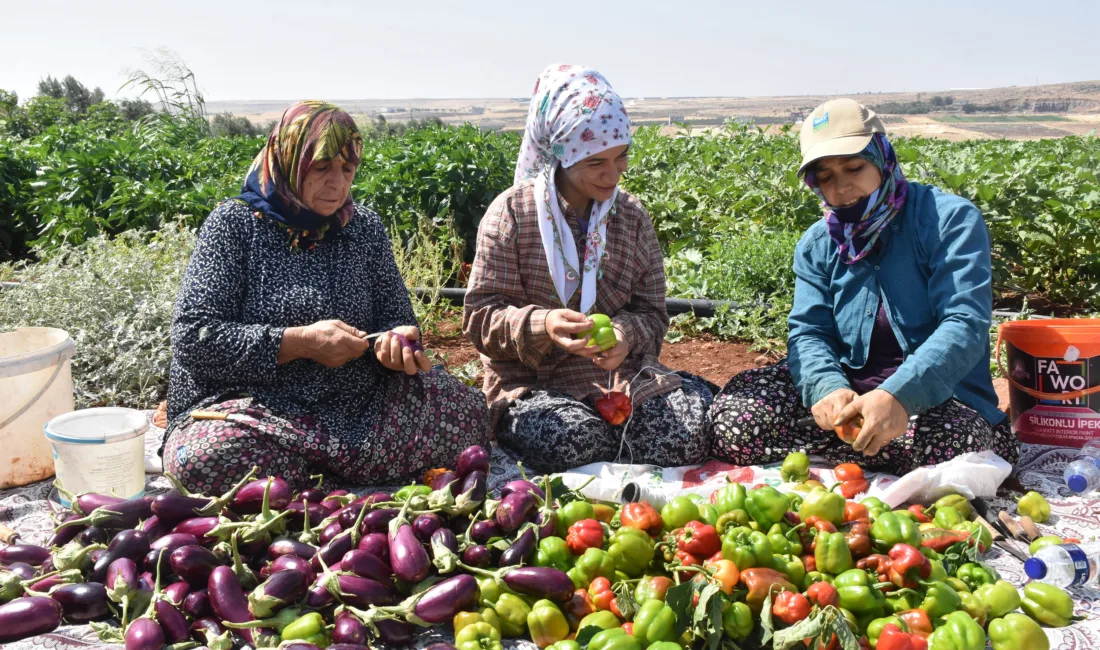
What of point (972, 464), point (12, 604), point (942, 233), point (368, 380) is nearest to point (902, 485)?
point (972, 464)

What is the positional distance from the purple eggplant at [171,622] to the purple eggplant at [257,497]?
46 centimetres

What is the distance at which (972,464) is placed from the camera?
3.03 meters

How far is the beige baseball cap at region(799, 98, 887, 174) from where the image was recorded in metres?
3.07

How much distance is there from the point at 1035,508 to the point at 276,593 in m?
2.34

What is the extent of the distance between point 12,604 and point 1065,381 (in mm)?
3442

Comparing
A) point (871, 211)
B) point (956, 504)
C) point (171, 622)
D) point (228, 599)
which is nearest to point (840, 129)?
point (871, 211)

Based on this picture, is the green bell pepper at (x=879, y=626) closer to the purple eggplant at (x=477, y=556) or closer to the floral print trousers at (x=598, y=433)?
the purple eggplant at (x=477, y=556)

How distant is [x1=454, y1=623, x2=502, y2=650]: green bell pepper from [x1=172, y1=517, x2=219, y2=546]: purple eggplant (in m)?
0.75

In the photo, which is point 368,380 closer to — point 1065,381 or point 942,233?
point 942,233

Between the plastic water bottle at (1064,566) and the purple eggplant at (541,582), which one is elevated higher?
the purple eggplant at (541,582)

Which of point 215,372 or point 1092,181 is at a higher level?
point 1092,181

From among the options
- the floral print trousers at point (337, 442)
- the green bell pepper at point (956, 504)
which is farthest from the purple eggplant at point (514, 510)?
the green bell pepper at point (956, 504)

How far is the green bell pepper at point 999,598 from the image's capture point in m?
2.22

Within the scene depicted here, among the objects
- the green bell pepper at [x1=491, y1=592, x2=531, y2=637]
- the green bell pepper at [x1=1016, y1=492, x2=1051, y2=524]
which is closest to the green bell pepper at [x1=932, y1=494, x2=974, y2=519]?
the green bell pepper at [x1=1016, y1=492, x2=1051, y2=524]
